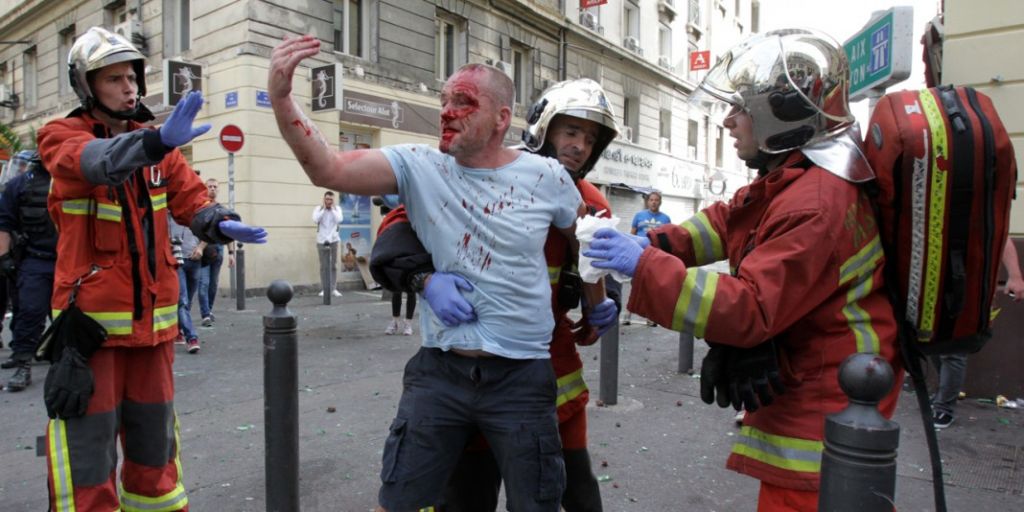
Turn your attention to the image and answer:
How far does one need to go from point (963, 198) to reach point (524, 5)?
1703cm

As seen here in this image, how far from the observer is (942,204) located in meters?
1.64

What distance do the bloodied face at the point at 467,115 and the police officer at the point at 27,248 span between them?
4.69 meters

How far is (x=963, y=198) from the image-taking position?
5.33ft

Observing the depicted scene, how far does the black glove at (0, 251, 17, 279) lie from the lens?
5.81 metres

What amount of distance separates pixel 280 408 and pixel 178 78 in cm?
1052

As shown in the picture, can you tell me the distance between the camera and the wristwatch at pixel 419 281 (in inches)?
81.4

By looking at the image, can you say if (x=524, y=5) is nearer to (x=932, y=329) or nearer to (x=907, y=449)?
(x=907, y=449)

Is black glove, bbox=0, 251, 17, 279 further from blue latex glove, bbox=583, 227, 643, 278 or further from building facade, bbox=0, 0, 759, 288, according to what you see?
blue latex glove, bbox=583, 227, 643, 278

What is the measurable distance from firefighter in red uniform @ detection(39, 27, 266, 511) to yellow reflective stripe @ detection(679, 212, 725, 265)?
1.72 metres

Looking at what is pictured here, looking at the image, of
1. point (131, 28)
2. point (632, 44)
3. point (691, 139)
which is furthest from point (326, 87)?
point (691, 139)

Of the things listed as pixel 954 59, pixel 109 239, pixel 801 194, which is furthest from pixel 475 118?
pixel 954 59

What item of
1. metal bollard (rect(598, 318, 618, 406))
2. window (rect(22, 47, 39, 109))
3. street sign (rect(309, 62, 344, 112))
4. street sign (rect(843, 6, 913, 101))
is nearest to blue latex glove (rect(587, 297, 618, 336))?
metal bollard (rect(598, 318, 618, 406))

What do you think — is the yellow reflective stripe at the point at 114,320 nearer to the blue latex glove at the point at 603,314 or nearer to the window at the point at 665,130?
the blue latex glove at the point at 603,314

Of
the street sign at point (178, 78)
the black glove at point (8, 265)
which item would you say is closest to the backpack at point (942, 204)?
the black glove at point (8, 265)
